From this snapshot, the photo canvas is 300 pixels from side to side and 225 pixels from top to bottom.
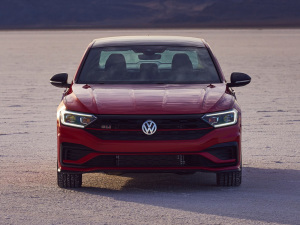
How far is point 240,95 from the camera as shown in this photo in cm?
1833

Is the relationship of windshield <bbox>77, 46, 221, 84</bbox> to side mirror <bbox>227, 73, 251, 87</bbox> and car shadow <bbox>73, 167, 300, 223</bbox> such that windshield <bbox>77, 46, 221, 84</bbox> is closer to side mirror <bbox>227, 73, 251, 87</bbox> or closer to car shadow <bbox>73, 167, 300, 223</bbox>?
side mirror <bbox>227, 73, 251, 87</bbox>

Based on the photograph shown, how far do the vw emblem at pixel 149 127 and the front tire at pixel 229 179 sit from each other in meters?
0.88

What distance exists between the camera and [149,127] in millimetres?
7379

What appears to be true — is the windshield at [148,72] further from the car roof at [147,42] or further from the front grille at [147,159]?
the front grille at [147,159]

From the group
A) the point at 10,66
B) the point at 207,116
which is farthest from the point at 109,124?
the point at 10,66

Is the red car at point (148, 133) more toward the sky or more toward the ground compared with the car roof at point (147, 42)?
more toward the ground

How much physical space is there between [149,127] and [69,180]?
1007 mm

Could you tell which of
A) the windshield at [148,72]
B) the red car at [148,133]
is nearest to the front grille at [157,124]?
the red car at [148,133]

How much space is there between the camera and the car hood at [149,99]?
753 centimetres

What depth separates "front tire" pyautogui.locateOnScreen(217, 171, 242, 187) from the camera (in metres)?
7.83

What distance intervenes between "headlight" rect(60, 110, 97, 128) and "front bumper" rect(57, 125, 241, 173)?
6cm
